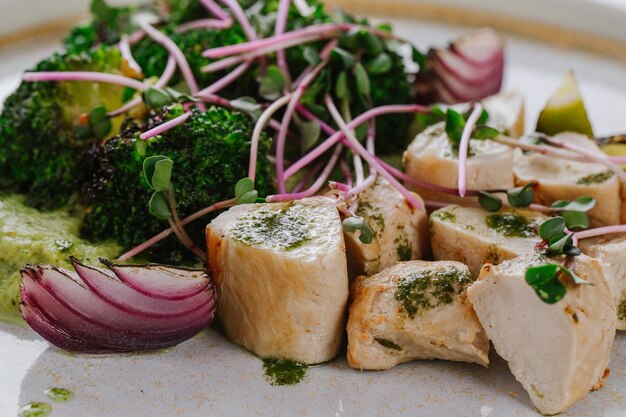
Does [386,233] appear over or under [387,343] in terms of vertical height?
over

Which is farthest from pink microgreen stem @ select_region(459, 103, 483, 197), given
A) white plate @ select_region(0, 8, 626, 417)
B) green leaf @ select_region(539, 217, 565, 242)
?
white plate @ select_region(0, 8, 626, 417)

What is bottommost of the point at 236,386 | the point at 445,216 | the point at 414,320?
the point at 236,386

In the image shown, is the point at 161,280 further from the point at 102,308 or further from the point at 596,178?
the point at 596,178

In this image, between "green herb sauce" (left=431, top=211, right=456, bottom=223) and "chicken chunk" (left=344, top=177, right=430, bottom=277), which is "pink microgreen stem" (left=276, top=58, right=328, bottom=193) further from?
"green herb sauce" (left=431, top=211, right=456, bottom=223)

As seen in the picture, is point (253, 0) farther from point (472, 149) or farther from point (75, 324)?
point (75, 324)

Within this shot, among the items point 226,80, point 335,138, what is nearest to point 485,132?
point 335,138
